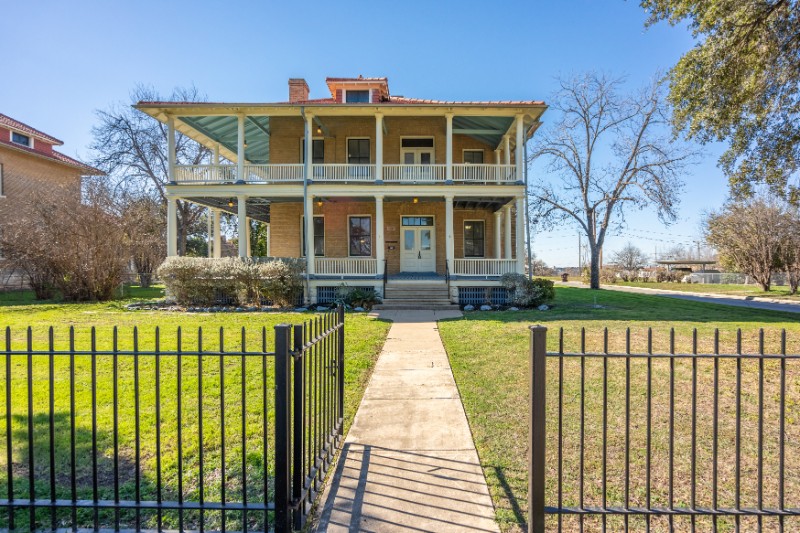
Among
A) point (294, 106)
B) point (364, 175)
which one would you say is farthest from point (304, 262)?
point (294, 106)

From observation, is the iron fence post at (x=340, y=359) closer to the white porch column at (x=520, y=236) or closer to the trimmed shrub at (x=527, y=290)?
the trimmed shrub at (x=527, y=290)

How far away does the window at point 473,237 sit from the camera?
2139 cm

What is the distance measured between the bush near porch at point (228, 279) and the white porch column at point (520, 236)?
8.29 meters

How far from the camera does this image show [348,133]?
20.4 m

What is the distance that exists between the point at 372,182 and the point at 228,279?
6405 mm

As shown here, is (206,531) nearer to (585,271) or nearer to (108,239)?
(108,239)

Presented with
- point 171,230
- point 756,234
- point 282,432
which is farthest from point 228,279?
point 756,234

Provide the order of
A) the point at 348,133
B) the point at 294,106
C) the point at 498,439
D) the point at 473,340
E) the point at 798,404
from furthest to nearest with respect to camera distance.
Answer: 1. the point at 348,133
2. the point at 294,106
3. the point at 473,340
4. the point at 798,404
5. the point at 498,439

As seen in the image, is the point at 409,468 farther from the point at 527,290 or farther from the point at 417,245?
the point at 417,245

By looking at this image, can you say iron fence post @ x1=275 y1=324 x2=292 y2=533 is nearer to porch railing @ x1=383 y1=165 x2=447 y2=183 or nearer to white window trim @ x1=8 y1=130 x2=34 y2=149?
porch railing @ x1=383 y1=165 x2=447 y2=183

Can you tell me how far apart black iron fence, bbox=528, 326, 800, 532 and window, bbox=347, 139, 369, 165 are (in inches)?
634

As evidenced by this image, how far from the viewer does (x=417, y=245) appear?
20734 mm

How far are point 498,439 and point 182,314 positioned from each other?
41.2 feet

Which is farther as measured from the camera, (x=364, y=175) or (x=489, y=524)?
(x=364, y=175)
